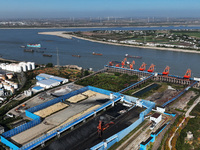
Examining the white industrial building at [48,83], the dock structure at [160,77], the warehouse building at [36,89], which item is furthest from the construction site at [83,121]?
the dock structure at [160,77]

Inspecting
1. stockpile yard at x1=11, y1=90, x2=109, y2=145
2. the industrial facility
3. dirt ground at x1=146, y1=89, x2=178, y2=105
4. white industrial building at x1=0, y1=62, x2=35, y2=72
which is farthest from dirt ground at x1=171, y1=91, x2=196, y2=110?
white industrial building at x1=0, y1=62, x2=35, y2=72

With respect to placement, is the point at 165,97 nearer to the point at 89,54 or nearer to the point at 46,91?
the point at 46,91

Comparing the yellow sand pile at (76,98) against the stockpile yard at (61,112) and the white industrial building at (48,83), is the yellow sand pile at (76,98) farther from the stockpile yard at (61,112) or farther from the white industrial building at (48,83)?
the white industrial building at (48,83)

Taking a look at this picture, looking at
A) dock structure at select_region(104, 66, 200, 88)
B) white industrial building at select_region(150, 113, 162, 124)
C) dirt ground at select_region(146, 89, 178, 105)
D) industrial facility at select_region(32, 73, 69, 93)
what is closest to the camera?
white industrial building at select_region(150, 113, 162, 124)

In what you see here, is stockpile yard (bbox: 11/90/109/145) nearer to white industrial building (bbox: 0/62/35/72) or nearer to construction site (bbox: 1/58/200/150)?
construction site (bbox: 1/58/200/150)

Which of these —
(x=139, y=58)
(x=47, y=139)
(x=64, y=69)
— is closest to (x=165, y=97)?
(x=47, y=139)

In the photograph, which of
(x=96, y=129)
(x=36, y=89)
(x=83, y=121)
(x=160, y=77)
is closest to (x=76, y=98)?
(x=83, y=121)

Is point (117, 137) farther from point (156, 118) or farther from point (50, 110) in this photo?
point (50, 110)
